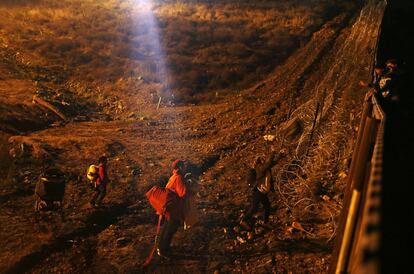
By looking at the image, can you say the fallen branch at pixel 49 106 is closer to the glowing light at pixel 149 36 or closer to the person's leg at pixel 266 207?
the glowing light at pixel 149 36

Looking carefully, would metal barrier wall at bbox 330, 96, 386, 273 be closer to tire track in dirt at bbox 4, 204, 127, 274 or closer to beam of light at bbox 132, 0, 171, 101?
tire track in dirt at bbox 4, 204, 127, 274

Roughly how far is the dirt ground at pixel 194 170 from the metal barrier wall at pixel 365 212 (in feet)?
10.9

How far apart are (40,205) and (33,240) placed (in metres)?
0.98

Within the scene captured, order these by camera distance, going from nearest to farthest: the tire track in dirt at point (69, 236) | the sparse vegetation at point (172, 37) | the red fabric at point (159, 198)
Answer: the red fabric at point (159, 198)
the tire track in dirt at point (69, 236)
the sparse vegetation at point (172, 37)

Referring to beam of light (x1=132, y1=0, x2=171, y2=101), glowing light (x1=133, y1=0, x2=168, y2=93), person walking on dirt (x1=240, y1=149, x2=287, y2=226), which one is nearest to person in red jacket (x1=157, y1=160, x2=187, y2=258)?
person walking on dirt (x1=240, y1=149, x2=287, y2=226)

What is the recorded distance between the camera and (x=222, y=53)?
901 inches

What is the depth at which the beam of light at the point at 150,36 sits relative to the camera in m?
21.1

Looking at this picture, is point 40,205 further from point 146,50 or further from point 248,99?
point 146,50

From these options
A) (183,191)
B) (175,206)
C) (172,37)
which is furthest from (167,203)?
(172,37)

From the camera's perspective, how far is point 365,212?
5.34 ft

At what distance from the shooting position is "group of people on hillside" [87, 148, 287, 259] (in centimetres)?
678

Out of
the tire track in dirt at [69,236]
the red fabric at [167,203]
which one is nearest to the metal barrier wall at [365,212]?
the red fabric at [167,203]

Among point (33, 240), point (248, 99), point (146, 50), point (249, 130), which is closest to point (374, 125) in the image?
point (33, 240)

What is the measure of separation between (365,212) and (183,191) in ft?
17.3
